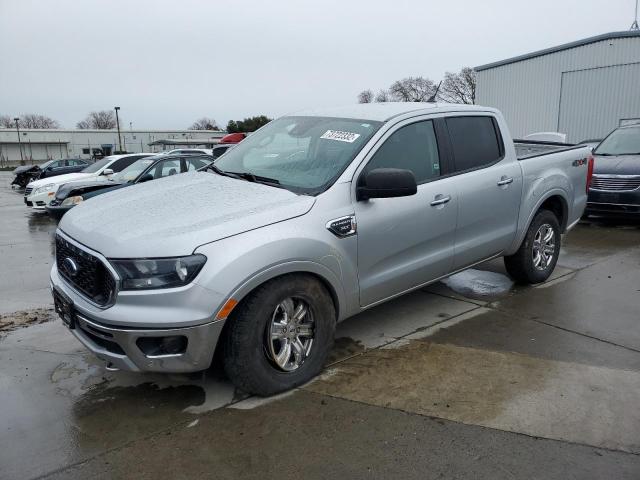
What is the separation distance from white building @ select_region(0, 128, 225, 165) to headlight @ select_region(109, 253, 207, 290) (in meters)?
68.0

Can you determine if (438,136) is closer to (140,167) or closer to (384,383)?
(384,383)

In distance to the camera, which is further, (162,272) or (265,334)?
(265,334)

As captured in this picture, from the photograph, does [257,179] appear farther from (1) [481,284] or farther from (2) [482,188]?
(1) [481,284]

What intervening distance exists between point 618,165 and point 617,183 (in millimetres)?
369

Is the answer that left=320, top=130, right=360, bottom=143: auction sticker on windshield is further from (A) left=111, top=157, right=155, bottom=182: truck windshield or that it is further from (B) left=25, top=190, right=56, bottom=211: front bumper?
(B) left=25, top=190, right=56, bottom=211: front bumper

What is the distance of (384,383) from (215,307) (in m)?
1.32

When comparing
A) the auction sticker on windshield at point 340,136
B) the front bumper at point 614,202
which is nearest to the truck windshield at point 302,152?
the auction sticker on windshield at point 340,136

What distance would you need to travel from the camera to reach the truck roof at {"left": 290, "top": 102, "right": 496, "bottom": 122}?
4.07 m

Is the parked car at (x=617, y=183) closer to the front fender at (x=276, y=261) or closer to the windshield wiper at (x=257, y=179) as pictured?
the front fender at (x=276, y=261)

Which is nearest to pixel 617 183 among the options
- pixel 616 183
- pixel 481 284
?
pixel 616 183

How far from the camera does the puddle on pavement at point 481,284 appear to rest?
5.30 meters

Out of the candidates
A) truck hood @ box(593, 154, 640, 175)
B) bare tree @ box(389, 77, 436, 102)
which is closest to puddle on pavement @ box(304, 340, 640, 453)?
truck hood @ box(593, 154, 640, 175)

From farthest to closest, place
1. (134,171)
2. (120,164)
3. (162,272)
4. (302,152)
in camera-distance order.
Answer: (120,164) → (134,171) → (302,152) → (162,272)

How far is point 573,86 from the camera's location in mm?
19219
